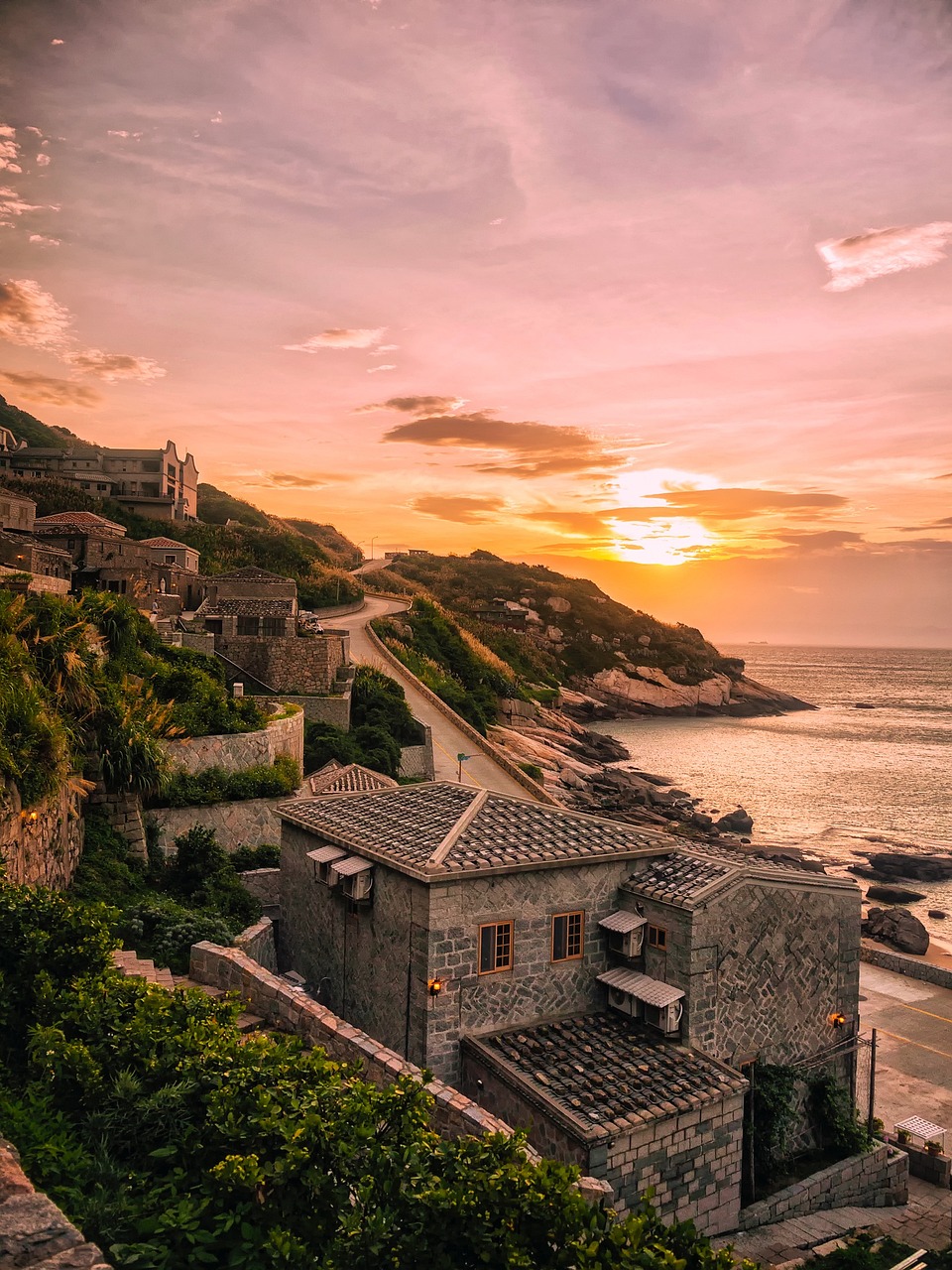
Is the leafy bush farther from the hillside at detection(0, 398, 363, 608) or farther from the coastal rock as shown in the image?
the hillside at detection(0, 398, 363, 608)

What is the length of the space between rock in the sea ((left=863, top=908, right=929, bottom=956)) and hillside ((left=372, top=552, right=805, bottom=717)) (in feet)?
174

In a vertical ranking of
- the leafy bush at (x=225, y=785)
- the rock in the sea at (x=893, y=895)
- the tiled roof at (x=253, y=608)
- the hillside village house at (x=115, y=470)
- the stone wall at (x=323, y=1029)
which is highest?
the hillside village house at (x=115, y=470)

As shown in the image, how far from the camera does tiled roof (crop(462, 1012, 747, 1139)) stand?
11.2 meters

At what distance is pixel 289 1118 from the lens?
638 centimetres

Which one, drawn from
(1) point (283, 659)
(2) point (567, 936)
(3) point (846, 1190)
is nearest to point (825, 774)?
(1) point (283, 659)

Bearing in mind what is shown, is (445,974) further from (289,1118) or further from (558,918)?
(289,1118)

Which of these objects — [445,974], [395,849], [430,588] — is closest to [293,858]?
[395,849]

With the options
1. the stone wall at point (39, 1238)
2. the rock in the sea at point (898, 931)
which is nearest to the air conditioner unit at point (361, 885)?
the stone wall at point (39, 1238)

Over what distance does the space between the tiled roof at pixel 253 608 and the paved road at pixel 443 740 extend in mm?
8274

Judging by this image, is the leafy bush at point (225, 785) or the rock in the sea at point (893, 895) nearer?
the leafy bush at point (225, 785)

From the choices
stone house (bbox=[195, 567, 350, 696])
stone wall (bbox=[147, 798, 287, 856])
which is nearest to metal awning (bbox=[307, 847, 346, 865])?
stone wall (bbox=[147, 798, 287, 856])

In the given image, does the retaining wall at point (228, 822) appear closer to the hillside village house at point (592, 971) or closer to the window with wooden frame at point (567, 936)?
the hillside village house at point (592, 971)

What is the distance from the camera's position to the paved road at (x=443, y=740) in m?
36.1

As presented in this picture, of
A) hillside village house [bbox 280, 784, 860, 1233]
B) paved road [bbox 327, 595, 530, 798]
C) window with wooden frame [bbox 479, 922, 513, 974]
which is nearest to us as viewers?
hillside village house [bbox 280, 784, 860, 1233]
